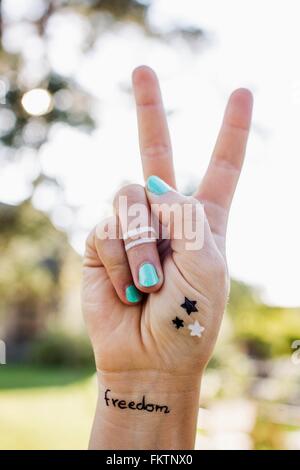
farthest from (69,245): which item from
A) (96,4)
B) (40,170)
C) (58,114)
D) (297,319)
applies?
(297,319)

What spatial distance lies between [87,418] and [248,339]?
400 inches

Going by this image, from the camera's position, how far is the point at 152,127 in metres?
1.78

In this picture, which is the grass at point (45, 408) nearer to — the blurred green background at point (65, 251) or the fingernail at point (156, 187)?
the blurred green background at point (65, 251)

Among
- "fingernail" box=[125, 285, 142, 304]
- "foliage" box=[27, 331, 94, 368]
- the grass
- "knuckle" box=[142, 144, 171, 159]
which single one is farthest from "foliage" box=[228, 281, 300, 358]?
"fingernail" box=[125, 285, 142, 304]

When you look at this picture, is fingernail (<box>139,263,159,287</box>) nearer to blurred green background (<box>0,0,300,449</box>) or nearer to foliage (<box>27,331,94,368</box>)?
blurred green background (<box>0,0,300,449</box>)

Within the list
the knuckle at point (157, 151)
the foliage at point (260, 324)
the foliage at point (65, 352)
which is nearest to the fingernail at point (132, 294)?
the knuckle at point (157, 151)

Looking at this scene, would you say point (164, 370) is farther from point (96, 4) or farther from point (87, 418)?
point (87, 418)

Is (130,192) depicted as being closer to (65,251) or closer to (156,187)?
(156,187)

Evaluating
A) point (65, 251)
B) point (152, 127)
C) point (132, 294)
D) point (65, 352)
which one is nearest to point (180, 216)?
point (132, 294)

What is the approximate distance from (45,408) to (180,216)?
12382mm

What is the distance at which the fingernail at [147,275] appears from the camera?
1505mm

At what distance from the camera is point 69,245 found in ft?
44.5

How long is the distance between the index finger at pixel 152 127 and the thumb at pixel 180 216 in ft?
0.66

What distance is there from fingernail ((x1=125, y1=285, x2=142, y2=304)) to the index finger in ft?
1.22
